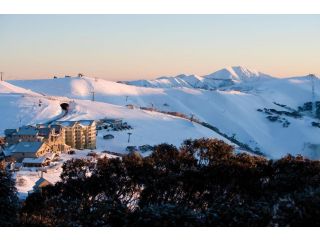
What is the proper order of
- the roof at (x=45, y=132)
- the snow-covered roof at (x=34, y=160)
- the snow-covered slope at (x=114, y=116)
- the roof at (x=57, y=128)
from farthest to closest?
the snow-covered slope at (x=114, y=116) → the roof at (x=57, y=128) → the roof at (x=45, y=132) → the snow-covered roof at (x=34, y=160)

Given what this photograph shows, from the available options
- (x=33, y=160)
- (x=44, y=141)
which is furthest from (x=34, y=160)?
(x=44, y=141)

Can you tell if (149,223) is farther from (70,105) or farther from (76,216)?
(70,105)

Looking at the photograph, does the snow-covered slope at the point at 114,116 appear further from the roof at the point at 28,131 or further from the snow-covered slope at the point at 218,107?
the roof at the point at 28,131

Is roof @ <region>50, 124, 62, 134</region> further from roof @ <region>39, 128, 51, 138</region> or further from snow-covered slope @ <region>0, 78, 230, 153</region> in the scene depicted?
snow-covered slope @ <region>0, 78, 230, 153</region>

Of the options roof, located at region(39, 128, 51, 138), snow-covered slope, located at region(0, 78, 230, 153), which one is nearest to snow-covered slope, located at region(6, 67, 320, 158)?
snow-covered slope, located at region(0, 78, 230, 153)

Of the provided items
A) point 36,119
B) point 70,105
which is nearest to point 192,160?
point 36,119

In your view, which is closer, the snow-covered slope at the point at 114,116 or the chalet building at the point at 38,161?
the chalet building at the point at 38,161

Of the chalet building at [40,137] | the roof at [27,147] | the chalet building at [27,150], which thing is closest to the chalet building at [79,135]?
the chalet building at [40,137]
